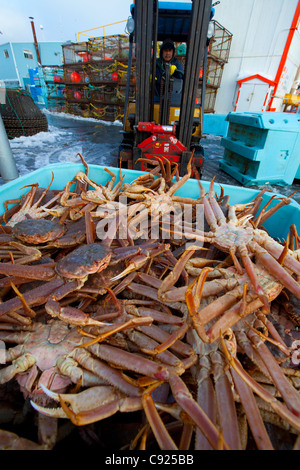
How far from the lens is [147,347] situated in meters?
1.10

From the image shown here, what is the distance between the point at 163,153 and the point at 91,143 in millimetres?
4047

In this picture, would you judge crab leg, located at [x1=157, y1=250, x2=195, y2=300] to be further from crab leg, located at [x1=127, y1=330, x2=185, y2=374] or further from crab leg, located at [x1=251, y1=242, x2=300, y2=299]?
crab leg, located at [x1=251, y1=242, x2=300, y2=299]

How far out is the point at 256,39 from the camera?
10.8 m

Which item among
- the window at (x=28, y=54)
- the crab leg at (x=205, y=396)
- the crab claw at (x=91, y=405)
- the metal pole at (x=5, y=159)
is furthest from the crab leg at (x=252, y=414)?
the window at (x=28, y=54)

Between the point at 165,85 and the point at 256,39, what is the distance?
1129 centimetres

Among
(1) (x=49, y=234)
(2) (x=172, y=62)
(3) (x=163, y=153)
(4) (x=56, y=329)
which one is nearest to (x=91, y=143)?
(2) (x=172, y=62)

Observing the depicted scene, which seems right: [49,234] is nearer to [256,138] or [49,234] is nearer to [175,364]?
[175,364]

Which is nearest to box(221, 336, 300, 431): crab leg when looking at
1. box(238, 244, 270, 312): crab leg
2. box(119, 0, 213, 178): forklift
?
box(238, 244, 270, 312): crab leg

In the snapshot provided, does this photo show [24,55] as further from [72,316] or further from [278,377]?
[278,377]

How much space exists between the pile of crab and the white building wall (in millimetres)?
12396

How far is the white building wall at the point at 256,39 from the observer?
399 inches

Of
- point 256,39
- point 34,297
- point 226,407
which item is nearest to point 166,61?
point 34,297

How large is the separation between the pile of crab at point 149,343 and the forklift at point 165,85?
1.64 m

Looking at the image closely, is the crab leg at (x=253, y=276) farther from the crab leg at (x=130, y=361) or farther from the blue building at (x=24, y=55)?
the blue building at (x=24, y=55)
